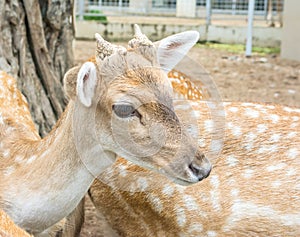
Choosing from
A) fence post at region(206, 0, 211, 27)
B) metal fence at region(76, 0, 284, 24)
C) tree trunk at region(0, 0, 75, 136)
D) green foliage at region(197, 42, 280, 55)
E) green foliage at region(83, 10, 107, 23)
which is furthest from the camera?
green foliage at region(83, 10, 107, 23)

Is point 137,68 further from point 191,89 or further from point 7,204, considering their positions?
point 191,89

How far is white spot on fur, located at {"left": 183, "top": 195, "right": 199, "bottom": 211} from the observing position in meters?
3.82

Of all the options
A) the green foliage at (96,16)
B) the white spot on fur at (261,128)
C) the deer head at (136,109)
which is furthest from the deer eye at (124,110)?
the green foliage at (96,16)

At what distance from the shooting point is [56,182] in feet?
12.1

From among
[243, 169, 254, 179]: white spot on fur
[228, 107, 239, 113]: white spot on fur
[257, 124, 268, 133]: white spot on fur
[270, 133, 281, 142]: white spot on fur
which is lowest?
[243, 169, 254, 179]: white spot on fur

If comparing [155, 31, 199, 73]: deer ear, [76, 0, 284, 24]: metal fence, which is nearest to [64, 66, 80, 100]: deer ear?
[155, 31, 199, 73]: deer ear

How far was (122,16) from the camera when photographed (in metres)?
15.3

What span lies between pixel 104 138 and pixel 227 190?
2.36 feet

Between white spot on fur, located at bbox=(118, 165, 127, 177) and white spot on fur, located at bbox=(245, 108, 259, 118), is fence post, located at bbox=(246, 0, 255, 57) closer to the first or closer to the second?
white spot on fur, located at bbox=(245, 108, 259, 118)

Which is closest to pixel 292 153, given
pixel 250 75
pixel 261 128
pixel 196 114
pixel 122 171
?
pixel 261 128

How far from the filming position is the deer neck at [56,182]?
3635 mm

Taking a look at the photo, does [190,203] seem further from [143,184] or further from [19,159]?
[19,159]

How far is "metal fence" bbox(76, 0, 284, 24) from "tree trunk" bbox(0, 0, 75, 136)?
9354 millimetres

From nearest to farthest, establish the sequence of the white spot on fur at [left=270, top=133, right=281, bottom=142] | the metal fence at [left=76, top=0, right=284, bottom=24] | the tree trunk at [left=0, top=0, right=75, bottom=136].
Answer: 1. the white spot on fur at [left=270, top=133, right=281, bottom=142]
2. the tree trunk at [left=0, top=0, right=75, bottom=136]
3. the metal fence at [left=76, top=0, right=284, bottom=24]
